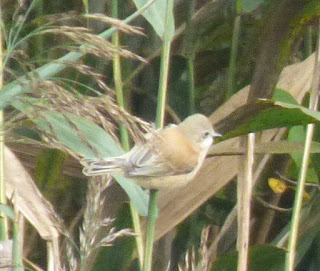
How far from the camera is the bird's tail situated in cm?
149

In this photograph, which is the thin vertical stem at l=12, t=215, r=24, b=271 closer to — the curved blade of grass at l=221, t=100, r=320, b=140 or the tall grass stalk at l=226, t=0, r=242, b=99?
the curved blade of grass at l=221, t=100, r=320, b=140

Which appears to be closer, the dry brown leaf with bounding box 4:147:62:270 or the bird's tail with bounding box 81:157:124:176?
the dry brown leaf with bounding box 4:147:62:270

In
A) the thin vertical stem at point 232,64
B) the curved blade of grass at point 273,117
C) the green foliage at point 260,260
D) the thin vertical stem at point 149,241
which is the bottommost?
the green foliage at point 260,260

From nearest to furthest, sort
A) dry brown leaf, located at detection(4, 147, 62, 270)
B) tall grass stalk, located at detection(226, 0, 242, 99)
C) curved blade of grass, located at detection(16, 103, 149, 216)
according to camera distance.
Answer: dry brown leaf, located at detection(4, 147, 62, 270) → curved blade of grass, located at detection(16, 103, 149, 216) → tall grass stalk, located at detection(226, 0, 242, 99)

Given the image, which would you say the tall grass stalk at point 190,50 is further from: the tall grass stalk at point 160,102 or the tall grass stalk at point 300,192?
the tall grass stalk at point 160,102

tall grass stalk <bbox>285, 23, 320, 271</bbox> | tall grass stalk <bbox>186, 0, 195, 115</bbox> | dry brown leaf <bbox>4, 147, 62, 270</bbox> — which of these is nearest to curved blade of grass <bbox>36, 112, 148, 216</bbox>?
dry brown leaf <bbox>4, 147, 62, 270</bbox>

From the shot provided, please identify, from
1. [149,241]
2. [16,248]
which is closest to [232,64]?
[149,241]

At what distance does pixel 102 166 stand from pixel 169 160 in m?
0.28

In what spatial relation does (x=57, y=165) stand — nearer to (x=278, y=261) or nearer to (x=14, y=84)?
(x=278, y=261)

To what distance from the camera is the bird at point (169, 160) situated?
1.57 meters

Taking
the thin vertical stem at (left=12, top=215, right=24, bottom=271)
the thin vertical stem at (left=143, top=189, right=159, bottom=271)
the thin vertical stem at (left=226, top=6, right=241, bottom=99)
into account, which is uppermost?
the thin vertical stem at (left=226, top=6, right=241, bottom=99)

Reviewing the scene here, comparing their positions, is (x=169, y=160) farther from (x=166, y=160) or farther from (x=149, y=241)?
(x=149, y=241)

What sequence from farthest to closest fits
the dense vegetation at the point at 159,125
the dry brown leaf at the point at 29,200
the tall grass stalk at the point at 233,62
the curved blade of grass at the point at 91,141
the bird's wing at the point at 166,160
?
the tall grass stalk at the point at 233,62, the bird's wing at the point at 166,160, the curved blade of grass at the point at 91,141, the dry brown leaf at the point at 29,200, the dense vegetation at the point at 159,125

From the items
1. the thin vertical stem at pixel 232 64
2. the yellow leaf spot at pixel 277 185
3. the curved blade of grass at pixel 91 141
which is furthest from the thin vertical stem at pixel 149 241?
the thin vertical stem at pixel 232 64
